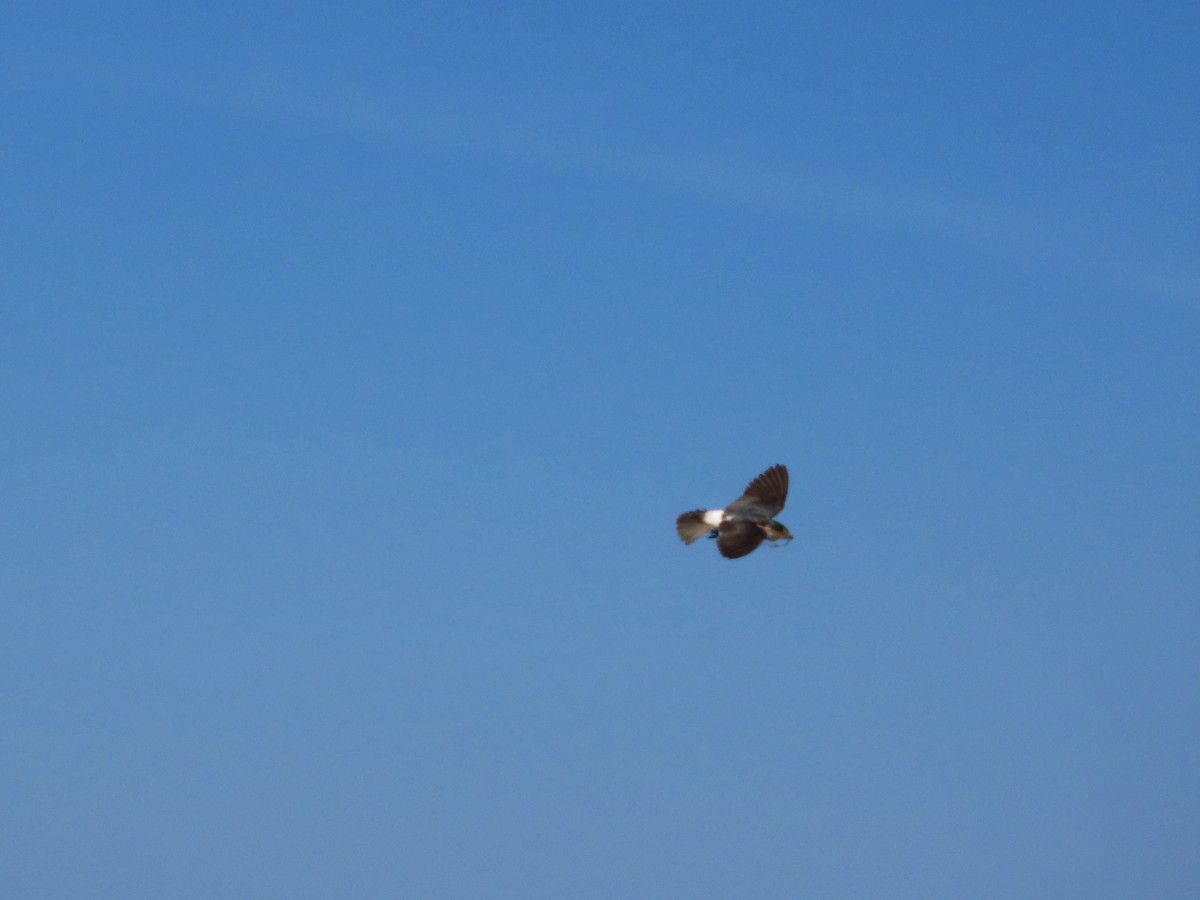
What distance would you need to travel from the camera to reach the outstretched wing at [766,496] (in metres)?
31.6

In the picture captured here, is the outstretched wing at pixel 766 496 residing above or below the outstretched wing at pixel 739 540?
above

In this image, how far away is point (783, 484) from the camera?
3170 centimetres

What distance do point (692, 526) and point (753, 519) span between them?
6.08 ft

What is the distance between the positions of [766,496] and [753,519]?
0.73 m

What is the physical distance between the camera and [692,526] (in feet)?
107

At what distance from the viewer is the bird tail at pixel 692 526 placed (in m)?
32.5

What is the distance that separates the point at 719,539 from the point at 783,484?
2189 mm

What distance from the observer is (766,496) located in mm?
31750

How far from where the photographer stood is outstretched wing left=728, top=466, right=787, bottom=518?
104 feet

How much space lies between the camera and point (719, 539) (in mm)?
31906

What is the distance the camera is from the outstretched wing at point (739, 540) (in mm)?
31359

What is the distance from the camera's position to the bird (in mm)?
31277

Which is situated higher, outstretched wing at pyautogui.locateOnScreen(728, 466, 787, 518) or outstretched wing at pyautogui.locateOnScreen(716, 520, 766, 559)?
outstretched wing at pyautogui.locateOnScreen(728, 466, 787, 518)

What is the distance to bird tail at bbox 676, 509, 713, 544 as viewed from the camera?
107ft
